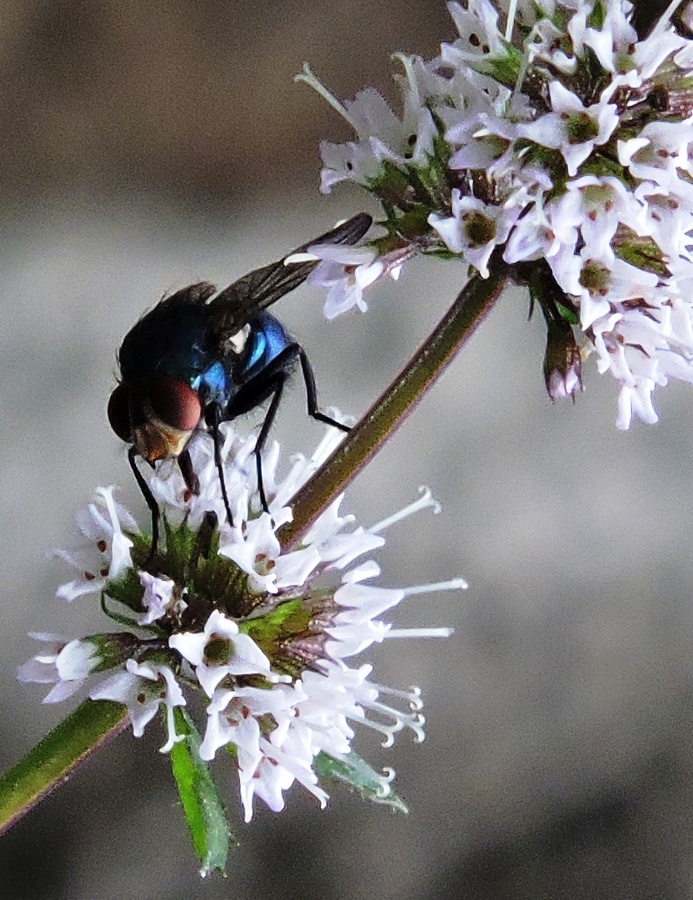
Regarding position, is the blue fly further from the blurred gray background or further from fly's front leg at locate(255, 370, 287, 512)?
the blurred gray background

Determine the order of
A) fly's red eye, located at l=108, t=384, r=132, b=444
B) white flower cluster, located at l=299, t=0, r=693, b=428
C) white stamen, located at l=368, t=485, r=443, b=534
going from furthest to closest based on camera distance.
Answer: white stamen, located at l=368, t=485, r=443, b=534
fly's red eye, located at l=108, t=384, r=132, b=444
white flower cluster, located at l=299, t=0, r=693, b=428

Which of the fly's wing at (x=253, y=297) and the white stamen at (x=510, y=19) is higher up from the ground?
the white stamen at (x=510, y=19)

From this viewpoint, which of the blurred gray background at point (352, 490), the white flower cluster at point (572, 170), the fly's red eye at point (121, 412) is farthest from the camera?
the blurred gray background at point (352, 490)

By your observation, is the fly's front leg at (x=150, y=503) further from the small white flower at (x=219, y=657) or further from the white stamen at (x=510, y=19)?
the white stamen at (x=510, y=19)

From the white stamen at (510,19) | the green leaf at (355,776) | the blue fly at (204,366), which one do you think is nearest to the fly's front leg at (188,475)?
the blue fly at (204,366)

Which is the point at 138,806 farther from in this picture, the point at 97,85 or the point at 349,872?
the point at 97,85

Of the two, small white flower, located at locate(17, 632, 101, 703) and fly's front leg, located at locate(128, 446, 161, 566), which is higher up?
fly's front leg, located at locate(128, 446, 161, 566)

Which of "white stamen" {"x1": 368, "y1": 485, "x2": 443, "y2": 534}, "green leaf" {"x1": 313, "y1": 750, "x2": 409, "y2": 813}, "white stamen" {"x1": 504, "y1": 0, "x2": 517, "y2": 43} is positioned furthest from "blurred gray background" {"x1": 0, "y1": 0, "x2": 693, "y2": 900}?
"white stamen" {"x1": 504, "y1": 0, "x2": 517, "y2": 43}
